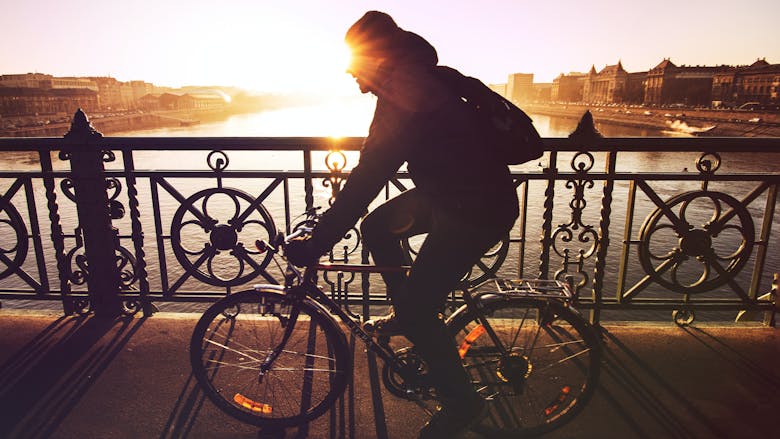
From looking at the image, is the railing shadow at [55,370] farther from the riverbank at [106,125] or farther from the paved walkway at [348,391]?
the riverbank at [106,125]

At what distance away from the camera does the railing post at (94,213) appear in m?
3.38

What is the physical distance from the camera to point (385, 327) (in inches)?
93.4

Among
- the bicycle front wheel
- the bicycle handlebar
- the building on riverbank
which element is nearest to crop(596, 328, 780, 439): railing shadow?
the bicycle front wheel

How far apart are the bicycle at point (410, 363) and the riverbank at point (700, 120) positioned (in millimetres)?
48852

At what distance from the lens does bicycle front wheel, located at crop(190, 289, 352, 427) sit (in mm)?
2438

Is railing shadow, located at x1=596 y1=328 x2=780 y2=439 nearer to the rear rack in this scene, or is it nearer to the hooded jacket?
the rear rack

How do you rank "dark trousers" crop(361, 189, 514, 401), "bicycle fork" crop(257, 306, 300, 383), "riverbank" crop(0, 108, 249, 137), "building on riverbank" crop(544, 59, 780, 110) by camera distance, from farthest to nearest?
"building on riverbank" crop(544, 59, 780, 110), "riverbank" crop(0, 108, 249, 137), "bicycle fork" crop(257, 306, 300, 383), "dark trousers" crop(361, 189, 514, 401)

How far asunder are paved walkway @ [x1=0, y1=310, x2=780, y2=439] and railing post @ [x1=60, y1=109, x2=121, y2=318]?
292mm

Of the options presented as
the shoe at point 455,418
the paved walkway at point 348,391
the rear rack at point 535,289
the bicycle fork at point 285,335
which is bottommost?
the paved walkway at point 348,391

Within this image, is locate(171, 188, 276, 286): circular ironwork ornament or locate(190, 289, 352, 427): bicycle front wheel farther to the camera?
locate(171, 188, 276, 286): circular ironwork ornament

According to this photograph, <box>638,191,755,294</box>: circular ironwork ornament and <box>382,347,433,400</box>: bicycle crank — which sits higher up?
<box>638,191,755,294</box>: circular ironwork ornament

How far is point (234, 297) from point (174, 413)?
787 millimetres

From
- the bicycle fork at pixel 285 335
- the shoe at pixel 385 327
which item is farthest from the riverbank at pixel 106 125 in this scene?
the shoe at pixel 385 327

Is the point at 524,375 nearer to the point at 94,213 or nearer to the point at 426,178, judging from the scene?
the point at 426,178
